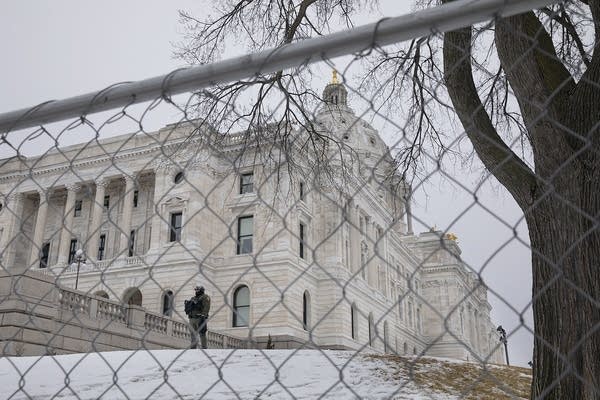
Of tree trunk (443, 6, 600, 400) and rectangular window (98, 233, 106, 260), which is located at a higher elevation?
rectangular window (98, 233, 106, 260)

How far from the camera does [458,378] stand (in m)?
11.0

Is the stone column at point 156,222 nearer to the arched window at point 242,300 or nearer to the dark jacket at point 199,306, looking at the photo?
the arched window at point 242,300

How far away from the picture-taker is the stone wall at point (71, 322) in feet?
52.0

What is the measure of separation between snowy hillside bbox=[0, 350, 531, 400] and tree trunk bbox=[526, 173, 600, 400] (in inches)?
104

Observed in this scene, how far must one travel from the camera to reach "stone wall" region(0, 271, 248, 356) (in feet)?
52.0

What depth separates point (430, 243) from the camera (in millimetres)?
74062

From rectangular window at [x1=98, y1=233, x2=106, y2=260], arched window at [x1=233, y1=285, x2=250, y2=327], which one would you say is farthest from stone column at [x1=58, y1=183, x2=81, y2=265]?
arched window at [x1=233, y1=285, x2=250, y2=327]

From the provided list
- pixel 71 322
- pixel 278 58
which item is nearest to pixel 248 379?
pixel 278 58

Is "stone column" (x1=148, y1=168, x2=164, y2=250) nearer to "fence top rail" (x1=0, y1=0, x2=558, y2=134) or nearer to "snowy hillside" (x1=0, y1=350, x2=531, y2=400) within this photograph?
"snowy hillside" (x1=0, y1=350, x2=531, y2=400)

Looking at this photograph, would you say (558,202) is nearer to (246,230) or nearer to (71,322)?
(71,322)

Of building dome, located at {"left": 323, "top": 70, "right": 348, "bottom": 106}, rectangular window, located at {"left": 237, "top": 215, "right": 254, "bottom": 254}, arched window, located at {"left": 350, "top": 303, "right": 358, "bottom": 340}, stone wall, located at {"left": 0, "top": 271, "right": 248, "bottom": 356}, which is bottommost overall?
stone wall, located at {"left": 0, "top": 271, "right": 248, "bottom": 356}

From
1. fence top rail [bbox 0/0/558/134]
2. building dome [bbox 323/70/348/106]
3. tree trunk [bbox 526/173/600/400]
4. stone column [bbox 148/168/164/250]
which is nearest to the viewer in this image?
fence top rail [bbox 0/0/558/134]

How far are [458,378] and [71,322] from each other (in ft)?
36.1

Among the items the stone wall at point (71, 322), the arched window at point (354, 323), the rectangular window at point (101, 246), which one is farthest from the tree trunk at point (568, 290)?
the rectangular window at point (101, 246)
